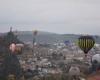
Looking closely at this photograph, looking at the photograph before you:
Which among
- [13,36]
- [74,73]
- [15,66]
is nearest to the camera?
[74,73]

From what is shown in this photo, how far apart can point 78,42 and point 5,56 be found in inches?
203

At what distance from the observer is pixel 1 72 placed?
1348 centimetres

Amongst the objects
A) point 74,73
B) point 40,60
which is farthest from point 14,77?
point 40,60

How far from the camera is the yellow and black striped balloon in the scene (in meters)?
9.98

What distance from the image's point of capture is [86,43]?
9.99 m

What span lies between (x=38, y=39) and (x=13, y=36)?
553 centimetres

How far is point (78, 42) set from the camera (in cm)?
1032

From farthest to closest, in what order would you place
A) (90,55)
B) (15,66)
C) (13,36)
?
(13,36), (15,66), (90,55)

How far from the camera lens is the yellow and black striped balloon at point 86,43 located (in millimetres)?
9984

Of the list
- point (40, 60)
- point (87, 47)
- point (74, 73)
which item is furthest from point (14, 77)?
point (40, 60)

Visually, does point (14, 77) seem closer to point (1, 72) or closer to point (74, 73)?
point (1, 72)

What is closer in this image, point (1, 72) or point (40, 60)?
point (1, 72)

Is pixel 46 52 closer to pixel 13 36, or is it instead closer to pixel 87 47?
pixel 13 36

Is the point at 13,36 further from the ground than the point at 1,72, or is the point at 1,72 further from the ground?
the point at 13,36
